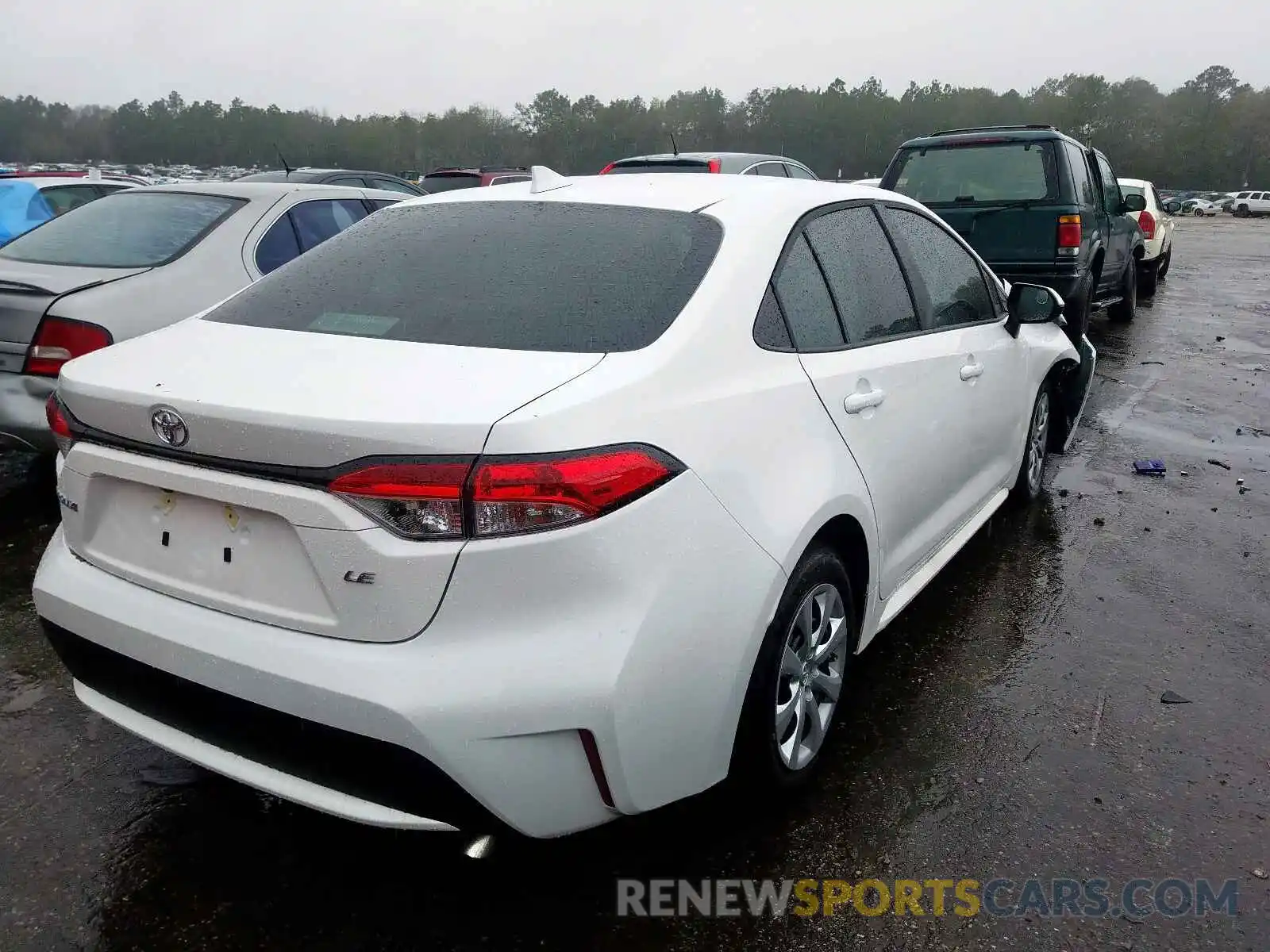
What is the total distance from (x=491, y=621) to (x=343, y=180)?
7.05m

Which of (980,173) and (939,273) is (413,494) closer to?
(939,273)

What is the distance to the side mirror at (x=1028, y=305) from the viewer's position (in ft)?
13.3

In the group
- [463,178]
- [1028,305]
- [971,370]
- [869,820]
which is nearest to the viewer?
[869,820]

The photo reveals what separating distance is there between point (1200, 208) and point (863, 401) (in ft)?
210

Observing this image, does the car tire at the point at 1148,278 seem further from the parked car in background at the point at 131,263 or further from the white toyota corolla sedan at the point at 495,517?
the white toyota corolla sedan at the point at 495,517

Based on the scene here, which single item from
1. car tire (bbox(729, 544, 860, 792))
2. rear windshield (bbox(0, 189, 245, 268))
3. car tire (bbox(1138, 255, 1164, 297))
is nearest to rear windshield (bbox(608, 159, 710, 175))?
rear windshield (bbox(0, 189, 245, 268))

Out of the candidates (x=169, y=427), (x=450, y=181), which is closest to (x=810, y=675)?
(x=169, y=427)

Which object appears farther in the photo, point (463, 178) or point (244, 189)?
point (463, 178)

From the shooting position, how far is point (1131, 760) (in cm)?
288

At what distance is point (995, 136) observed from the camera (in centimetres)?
817

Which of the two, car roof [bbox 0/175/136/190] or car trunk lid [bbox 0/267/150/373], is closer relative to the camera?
car trunk lid [bbox 0/267/150/373]

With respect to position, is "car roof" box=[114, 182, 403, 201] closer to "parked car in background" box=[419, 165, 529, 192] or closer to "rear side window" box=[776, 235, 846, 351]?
"rear side window" box=[776, 235, 846, 351]

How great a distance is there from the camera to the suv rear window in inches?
579

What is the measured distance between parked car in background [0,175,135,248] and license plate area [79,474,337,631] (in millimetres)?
7134
